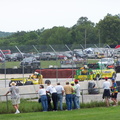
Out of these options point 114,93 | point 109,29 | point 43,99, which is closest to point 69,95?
point 43,99

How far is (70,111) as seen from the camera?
2230 centimetres

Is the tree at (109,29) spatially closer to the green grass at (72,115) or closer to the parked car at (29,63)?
the parked car at (29,63)

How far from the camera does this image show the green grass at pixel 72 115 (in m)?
19.4

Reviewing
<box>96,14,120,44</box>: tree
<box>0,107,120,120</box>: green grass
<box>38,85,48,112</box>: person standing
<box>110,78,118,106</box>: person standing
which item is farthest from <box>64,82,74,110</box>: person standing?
<box>96,14,120,44</box>: tree

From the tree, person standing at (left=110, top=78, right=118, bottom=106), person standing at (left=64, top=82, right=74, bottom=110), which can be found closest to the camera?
person standing at (left=64, top=82, right=74, bottom=110)

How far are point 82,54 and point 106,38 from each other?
52.4 m

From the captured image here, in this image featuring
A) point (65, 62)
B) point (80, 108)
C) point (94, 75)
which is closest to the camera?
point (80, 108)

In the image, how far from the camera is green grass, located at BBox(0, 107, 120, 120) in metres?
19.4

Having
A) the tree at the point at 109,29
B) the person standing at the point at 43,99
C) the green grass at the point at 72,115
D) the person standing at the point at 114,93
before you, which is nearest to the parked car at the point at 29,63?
the person standing at the point at 114,93

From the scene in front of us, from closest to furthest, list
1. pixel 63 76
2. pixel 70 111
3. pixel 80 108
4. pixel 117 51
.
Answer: pixel 70 111, pixel 80 108, pixel 63 76, pixel 117 51

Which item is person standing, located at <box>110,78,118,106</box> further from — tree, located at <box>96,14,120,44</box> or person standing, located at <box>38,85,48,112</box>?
tree, located at <box>96,14,120,44</box>

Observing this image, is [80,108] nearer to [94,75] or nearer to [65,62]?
[94,75]

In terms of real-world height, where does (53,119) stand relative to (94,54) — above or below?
below

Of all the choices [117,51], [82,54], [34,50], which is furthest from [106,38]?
[34,50]
